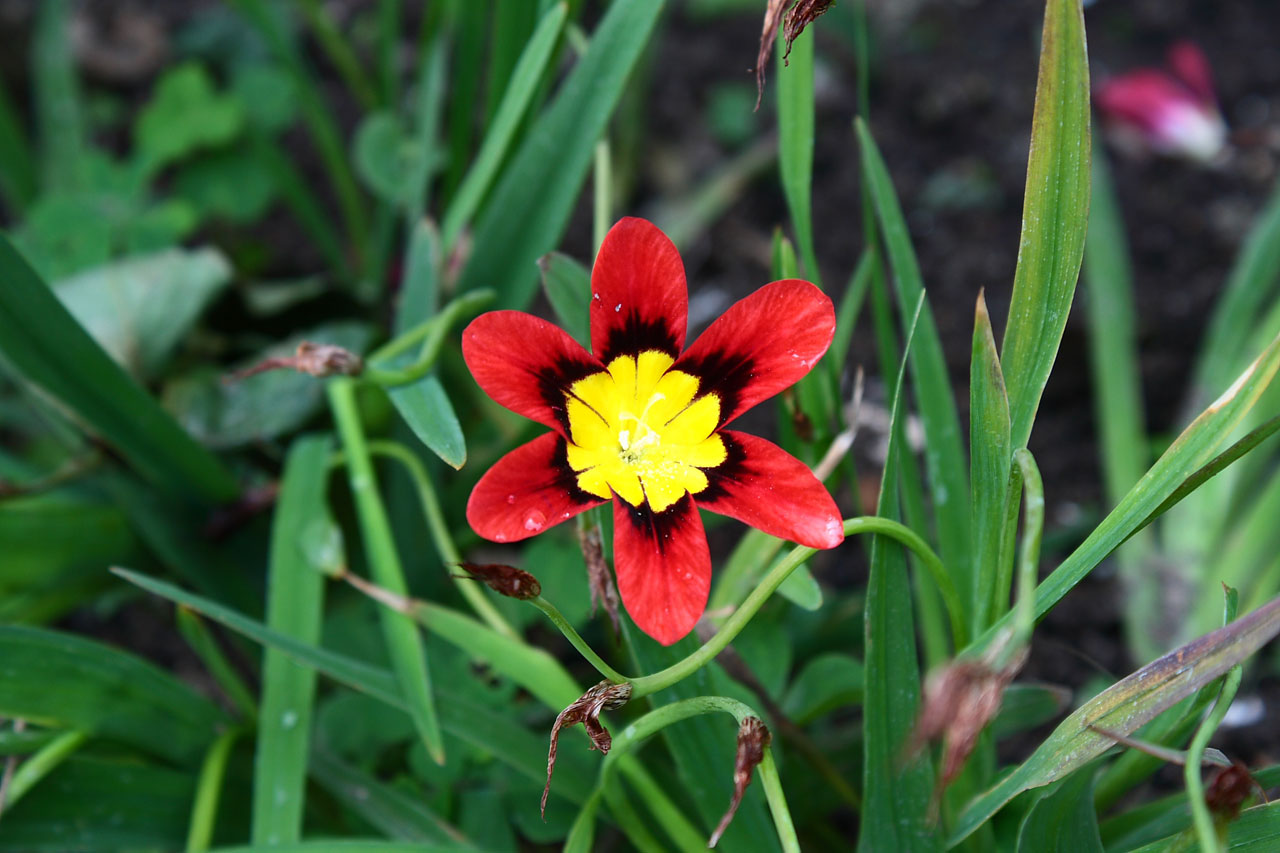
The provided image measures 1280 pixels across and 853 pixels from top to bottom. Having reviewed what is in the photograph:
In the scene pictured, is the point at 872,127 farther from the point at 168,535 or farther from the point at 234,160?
the point at 168,535

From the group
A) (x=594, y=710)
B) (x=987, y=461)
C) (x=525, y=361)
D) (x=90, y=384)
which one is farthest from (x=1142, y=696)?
(x=90, y=384)

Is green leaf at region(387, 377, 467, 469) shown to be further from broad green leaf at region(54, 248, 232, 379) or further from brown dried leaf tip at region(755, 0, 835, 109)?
broad green leaf at region(54, 248, 232, 379)

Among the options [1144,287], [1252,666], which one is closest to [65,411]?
[1252,666]

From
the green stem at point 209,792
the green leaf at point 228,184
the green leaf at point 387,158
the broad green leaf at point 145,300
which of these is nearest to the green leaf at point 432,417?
the green stem at point 209,792

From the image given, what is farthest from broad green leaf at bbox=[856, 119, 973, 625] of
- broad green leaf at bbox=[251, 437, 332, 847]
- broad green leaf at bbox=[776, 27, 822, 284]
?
broad green leaf at bbox=[251, 437, 332, 847]

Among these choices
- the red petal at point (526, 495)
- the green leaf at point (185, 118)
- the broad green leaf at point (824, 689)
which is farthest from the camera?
the green leaf at point (185, 118)

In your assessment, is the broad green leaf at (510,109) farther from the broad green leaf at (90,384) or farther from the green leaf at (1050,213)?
the green leaf at (1050,213)

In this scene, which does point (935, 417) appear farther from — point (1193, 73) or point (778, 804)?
point (1193, 73)
